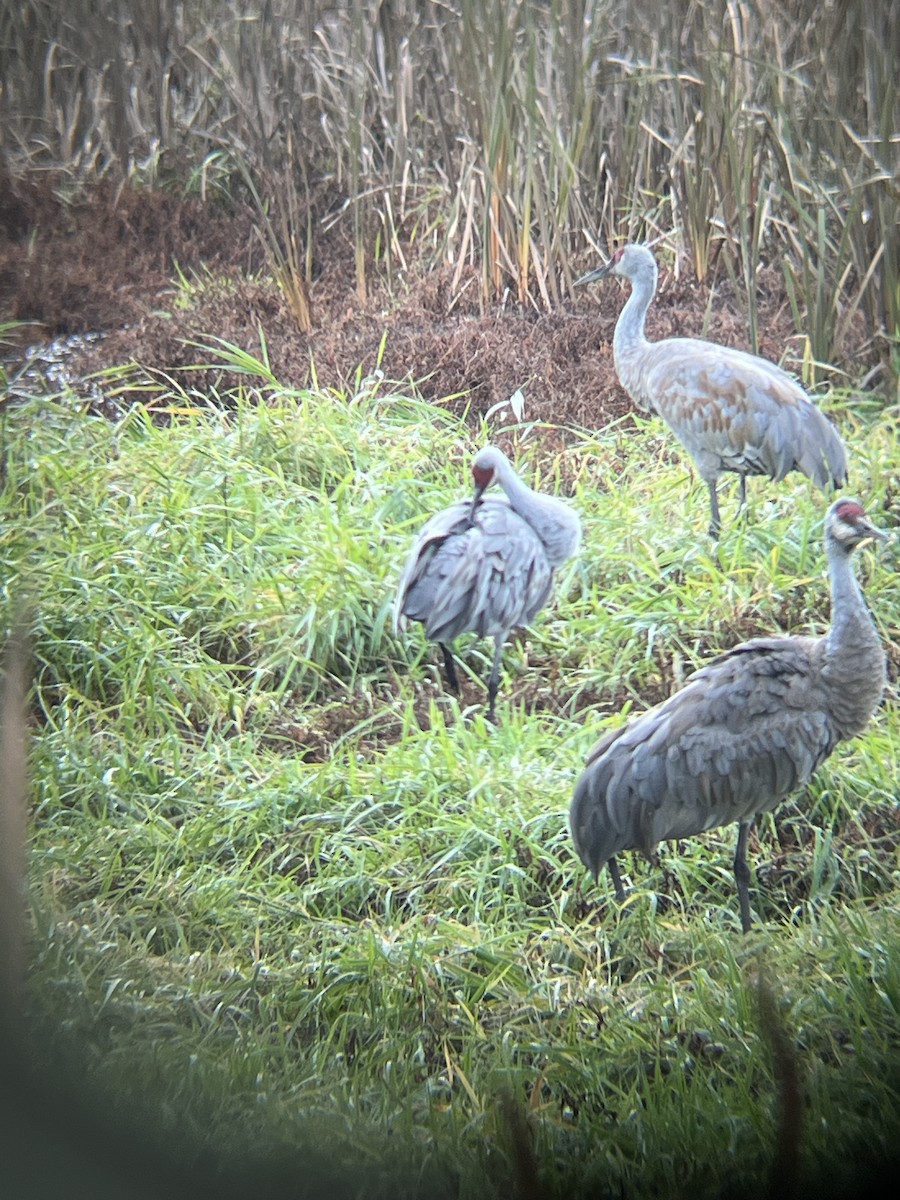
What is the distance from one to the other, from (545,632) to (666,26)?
902mm

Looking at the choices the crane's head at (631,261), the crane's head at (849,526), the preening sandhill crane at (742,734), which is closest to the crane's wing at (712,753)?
the preening sandhill crane at (742,734)

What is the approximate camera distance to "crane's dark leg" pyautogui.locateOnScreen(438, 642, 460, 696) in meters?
1.69

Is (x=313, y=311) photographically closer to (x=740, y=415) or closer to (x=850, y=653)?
(x=740, y=415)

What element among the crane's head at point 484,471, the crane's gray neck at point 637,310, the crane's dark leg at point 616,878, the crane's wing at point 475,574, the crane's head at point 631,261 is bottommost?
the crane's dark leg at point 616,878

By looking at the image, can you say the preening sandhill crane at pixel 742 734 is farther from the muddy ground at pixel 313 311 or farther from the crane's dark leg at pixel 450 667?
the muddy ground at pixel 313 311

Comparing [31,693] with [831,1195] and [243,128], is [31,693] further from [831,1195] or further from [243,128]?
[831,1195]

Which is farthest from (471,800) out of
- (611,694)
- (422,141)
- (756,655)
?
(422,141)

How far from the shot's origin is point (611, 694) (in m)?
1.71

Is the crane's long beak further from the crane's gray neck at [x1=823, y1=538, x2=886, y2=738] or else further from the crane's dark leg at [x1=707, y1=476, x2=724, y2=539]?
the crane's gray neck at [x1=823, y1=538, x2=886, y2=738]

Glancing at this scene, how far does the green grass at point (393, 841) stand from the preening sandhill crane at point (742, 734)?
1.8 inches

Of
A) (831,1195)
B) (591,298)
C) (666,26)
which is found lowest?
(831,1195)

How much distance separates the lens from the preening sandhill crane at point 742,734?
1.64m

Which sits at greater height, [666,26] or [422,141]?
[666,26]

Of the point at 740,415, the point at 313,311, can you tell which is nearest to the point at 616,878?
the point at 740,415
